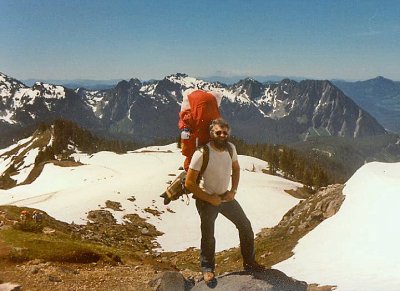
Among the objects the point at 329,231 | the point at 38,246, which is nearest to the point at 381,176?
the point at 329,231

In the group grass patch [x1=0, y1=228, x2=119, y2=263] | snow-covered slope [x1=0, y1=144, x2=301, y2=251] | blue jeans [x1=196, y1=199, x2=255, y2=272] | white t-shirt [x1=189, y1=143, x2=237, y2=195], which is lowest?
snow-covered slope [x1=0, y1=144, x2=301, y2=251]

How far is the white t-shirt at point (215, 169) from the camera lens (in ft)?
31.5

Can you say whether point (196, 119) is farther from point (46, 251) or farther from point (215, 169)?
point (46, 251)

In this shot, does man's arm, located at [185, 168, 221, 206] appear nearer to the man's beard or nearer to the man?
the man

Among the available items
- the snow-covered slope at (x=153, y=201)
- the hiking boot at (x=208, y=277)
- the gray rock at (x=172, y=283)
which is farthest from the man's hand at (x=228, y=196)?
the snow-covered slope at (x=153, y=201)

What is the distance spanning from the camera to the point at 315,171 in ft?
429

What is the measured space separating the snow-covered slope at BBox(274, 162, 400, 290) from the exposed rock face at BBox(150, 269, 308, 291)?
1792 millimetres

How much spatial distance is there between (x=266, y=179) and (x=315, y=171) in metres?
53.4

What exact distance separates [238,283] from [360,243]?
7.18m

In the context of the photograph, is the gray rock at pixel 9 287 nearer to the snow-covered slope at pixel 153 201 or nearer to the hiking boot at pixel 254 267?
the hiking boot at pixel 254 267

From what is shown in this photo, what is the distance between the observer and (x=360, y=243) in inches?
607

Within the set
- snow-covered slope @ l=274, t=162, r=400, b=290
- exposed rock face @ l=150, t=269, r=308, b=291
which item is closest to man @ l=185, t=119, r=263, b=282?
exposed rock face @ l=150, t=269, r=308, b=291

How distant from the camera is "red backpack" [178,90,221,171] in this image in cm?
977

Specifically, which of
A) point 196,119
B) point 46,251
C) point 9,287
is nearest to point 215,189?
point 196,119
